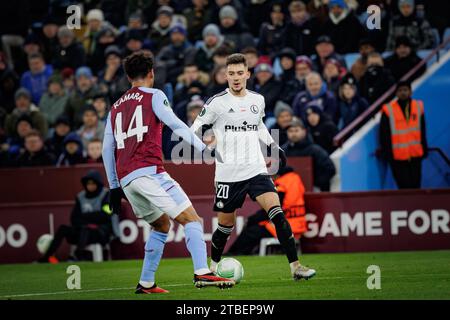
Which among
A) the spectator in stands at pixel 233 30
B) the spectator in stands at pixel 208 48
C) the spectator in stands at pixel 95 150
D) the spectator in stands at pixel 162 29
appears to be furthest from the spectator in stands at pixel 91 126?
the spectator in stands at pixel 233 30

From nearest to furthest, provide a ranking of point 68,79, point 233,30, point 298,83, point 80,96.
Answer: point 298,83
point 233,30
point 80,96
point 68,79

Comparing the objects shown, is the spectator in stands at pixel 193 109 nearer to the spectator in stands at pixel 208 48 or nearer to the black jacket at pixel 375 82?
the spectator in stands at pixel 208 48

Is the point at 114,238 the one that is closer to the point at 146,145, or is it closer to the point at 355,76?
the point at 355,76

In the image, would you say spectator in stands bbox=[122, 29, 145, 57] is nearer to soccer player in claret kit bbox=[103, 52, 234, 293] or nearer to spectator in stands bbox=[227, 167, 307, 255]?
spectator in stands bbox=[227, 167, 307, 255]

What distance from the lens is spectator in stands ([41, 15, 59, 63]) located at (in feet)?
71.8

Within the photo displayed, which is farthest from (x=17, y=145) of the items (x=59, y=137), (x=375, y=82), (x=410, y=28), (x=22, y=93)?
(x=410, y=28)

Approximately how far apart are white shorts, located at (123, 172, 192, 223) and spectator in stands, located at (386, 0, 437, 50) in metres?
9.59

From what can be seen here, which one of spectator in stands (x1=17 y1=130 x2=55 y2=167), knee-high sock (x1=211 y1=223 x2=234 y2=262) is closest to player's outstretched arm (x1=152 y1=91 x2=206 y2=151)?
knee-high sock (x1=211 y1=223 x2=234 y2=262)

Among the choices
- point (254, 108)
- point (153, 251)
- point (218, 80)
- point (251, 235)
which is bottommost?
point (251, 235)

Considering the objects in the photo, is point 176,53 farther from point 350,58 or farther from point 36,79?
point 350,58

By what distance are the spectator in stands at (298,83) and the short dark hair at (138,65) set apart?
27.9 feet

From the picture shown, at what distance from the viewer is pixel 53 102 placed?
789 inches

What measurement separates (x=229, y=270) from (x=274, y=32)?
956 cm
